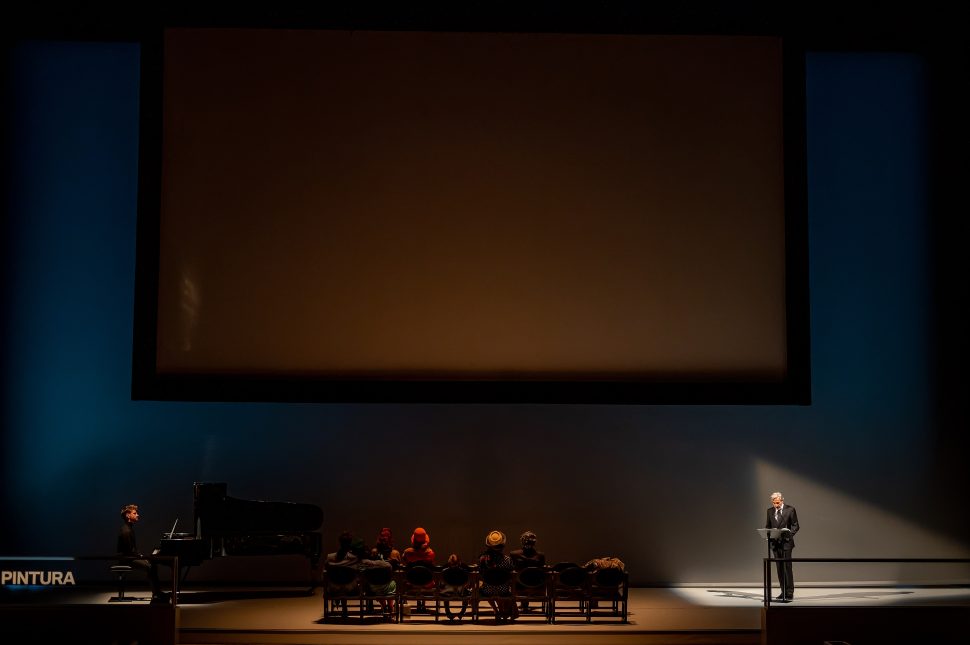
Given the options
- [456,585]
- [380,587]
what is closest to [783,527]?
[456,585]

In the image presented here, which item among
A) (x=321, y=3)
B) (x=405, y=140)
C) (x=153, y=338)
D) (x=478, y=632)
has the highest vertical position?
(x=321, y=3)

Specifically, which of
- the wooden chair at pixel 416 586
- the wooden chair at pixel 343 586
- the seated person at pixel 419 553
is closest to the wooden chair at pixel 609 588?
the wooden chair at pixel 416 586

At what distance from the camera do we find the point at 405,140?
36.8 ft

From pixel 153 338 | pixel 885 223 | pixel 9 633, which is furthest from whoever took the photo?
pixel 885 223

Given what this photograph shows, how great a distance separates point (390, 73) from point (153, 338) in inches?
143

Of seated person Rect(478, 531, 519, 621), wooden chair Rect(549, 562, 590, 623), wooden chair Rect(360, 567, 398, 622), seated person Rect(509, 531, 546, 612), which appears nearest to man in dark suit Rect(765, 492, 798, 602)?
wooden chair Rect(549, 562, 590, 623)

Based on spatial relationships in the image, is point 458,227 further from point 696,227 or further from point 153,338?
point 153,338

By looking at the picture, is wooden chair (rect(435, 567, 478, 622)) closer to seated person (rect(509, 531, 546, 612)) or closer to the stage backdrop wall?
seated person (rect(509, 531, 546, 612))

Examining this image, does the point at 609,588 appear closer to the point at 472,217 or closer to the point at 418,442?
the point at 418,442

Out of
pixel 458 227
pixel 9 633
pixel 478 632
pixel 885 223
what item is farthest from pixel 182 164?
A: pixel 885 223

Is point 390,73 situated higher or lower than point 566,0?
lower

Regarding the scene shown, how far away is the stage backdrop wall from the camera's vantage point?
11.5m

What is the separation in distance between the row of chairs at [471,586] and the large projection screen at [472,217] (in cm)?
223

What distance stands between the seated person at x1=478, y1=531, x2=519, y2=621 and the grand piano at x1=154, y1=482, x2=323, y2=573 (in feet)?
6.79
